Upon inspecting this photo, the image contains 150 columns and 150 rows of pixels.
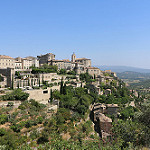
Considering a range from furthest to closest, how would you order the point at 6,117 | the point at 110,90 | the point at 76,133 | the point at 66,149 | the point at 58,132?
the point at 110,90 → the point at 76,133 → the point at 58,132 → the point at 6,117 → the point at 66,149

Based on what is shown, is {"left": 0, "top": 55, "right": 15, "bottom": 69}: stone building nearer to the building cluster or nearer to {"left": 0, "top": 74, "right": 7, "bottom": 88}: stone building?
the building cluster

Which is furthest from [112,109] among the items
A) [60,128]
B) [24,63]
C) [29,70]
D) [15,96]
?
[24,63]

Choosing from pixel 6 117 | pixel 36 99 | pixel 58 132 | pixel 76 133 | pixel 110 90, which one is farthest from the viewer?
pixel 110 90

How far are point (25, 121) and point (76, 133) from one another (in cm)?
839

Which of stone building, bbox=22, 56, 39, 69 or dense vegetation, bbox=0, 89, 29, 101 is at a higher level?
stone building, bbox=22, 56, 39, 69

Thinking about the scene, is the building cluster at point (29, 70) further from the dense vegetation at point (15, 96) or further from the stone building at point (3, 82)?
the dense vegetation at point (15, 96)

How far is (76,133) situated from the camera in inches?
856

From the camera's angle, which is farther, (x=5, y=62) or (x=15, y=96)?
(x=5, y=62)

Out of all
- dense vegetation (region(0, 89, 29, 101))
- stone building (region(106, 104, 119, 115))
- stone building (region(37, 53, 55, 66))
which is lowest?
stone building (region(106, 104, 119, 115))

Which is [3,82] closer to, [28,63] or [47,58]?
[28,63]

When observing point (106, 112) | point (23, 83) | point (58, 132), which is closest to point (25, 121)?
point (58, 132)

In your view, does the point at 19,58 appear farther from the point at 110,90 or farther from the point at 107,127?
the point at 107,127

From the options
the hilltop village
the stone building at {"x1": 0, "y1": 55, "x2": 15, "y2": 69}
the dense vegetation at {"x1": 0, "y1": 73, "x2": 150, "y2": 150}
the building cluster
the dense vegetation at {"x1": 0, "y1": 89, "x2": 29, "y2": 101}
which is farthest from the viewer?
the stone building at {"x1": 0, "y1": 55, "x2": 15, "y2": 69}

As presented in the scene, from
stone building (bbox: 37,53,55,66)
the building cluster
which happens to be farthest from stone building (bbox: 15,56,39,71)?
stone building (bbox: 37,53,55,66)
